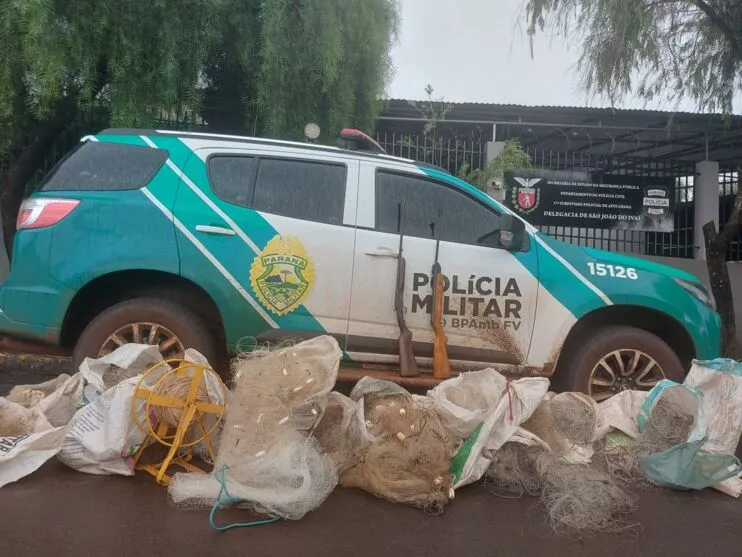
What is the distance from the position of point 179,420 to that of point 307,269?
54.9 inches

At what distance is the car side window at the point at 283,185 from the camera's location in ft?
16.1

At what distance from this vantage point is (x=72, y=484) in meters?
3.76

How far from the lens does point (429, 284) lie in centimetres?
486

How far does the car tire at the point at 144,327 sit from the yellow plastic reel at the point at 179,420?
0.58 m

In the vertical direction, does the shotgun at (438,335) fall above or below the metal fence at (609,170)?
below

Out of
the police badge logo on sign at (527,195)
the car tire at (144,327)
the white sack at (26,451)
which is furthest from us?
the police badge logo on sign at (527,195)

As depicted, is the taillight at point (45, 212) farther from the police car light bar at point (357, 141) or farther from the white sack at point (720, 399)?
the white sack at point (720, 399)

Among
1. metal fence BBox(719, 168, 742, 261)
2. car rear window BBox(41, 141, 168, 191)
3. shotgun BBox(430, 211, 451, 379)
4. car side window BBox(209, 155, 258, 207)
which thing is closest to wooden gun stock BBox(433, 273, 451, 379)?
shotgun BBox(430, 211, 451, 379)

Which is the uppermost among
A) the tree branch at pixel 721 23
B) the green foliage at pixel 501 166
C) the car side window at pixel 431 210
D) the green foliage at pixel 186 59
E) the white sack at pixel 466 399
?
the tree branch at pixel 721 23

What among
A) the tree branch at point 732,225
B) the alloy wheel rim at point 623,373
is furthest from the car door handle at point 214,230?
the tree branch at point 732,225

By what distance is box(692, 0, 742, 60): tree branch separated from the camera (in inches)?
345

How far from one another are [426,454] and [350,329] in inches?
53.7

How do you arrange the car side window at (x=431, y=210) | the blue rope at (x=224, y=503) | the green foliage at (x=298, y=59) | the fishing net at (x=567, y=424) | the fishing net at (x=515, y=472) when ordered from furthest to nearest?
the green foliage at (x=298, y=59), the car side window at (x=431, y=210), the fishing net at (x=567, y=424), the fishing net at (x=515, y=472), the blue rope at (x=224, y=503)

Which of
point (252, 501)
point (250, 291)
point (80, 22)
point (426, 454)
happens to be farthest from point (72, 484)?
point (80, 22)
